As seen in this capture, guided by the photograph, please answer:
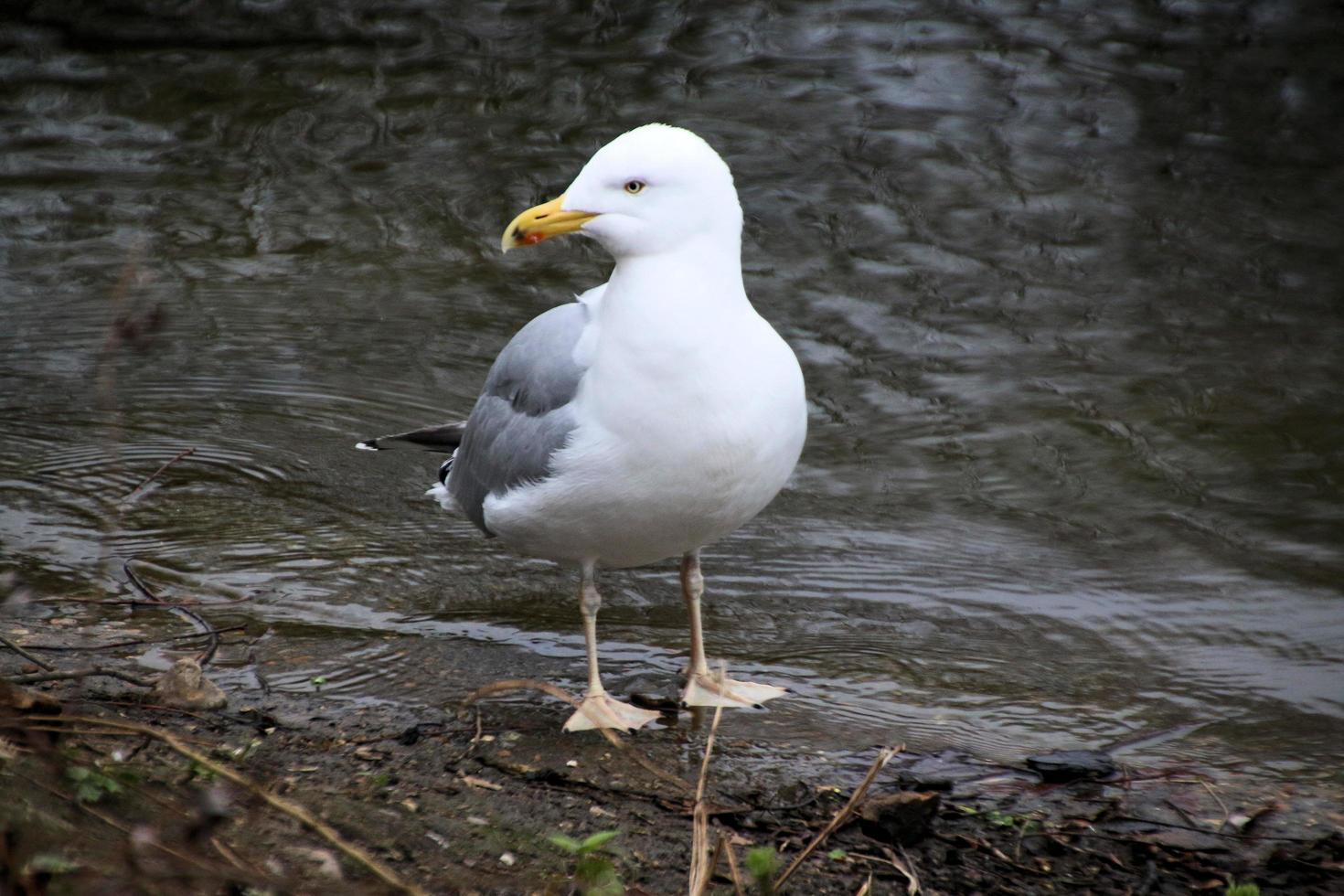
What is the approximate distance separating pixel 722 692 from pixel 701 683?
8 centimetres

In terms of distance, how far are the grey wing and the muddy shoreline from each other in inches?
24.2

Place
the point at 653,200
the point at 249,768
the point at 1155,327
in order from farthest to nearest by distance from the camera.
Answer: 1. the point at 1155,327
2. the point at 653,200
3. the point at 249,768

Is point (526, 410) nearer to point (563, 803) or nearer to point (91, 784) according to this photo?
Result: point (563, 803)

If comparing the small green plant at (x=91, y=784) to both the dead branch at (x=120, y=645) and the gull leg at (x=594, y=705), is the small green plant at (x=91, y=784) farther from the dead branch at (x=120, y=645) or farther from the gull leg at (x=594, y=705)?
the gull leg at (x=594, y=705)

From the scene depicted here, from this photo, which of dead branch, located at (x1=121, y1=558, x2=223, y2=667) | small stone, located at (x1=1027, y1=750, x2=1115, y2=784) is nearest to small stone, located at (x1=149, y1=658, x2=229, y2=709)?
dead branch, located at (x1=121, y1=558, x2=223, y2=667)

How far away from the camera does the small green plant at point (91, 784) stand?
112 inches

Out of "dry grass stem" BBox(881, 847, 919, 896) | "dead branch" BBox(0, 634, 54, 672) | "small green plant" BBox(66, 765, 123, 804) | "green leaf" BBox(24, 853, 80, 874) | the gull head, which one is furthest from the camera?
the gull head

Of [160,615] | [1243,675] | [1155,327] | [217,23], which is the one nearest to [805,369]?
[1155,327]

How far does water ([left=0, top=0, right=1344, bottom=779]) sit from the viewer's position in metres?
4.73

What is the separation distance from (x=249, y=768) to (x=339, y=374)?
3613 mm

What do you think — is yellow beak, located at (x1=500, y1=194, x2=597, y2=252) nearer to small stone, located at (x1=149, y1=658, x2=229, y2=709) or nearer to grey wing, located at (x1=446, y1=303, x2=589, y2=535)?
grey wing, located at (x1=446, y1=303, x2=589, y2=535)

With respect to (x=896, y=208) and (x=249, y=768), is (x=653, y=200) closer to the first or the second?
(x=249, y=768)

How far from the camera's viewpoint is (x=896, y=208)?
862 cm

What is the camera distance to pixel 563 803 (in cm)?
350
